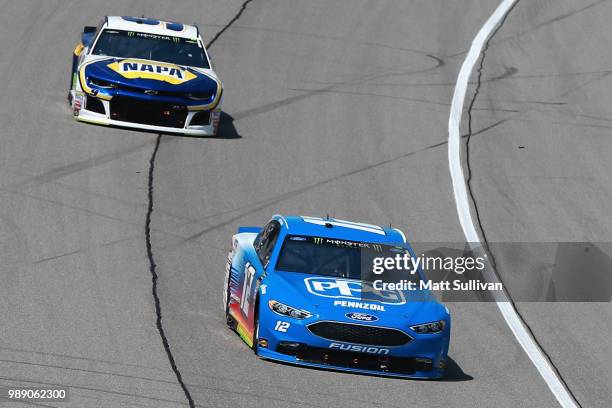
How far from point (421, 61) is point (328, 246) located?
527 inches

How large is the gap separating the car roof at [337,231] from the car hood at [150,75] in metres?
6.85

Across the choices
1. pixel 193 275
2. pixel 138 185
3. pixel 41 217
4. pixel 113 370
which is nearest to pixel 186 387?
pixel 113 370

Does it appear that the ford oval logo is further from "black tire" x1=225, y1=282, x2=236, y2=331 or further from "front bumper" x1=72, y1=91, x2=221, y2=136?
"front bumper" x1=72, y1=91, x2=221, y2=136

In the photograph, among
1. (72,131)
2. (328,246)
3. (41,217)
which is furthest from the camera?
(72,131)

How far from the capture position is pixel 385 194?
60.2 ft

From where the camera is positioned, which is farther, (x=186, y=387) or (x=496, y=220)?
(x=496, y=220)

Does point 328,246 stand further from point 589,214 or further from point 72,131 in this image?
point 72,131

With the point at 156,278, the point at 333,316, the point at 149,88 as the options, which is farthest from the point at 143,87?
the point at 333,316

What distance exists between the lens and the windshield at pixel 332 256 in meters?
12.4

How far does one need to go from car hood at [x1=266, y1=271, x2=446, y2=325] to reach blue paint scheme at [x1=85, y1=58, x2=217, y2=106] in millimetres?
7943

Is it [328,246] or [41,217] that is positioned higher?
[328,246]

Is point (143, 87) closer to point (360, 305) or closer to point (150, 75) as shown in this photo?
point (150, 75)

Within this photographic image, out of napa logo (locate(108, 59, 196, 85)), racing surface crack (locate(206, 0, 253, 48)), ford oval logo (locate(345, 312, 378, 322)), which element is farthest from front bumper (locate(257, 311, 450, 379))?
racing surface crack (locate(206, 0, 253, 48))

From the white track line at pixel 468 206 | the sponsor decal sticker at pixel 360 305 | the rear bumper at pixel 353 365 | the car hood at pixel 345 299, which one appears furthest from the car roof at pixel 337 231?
the white track line at pixel 468 206
